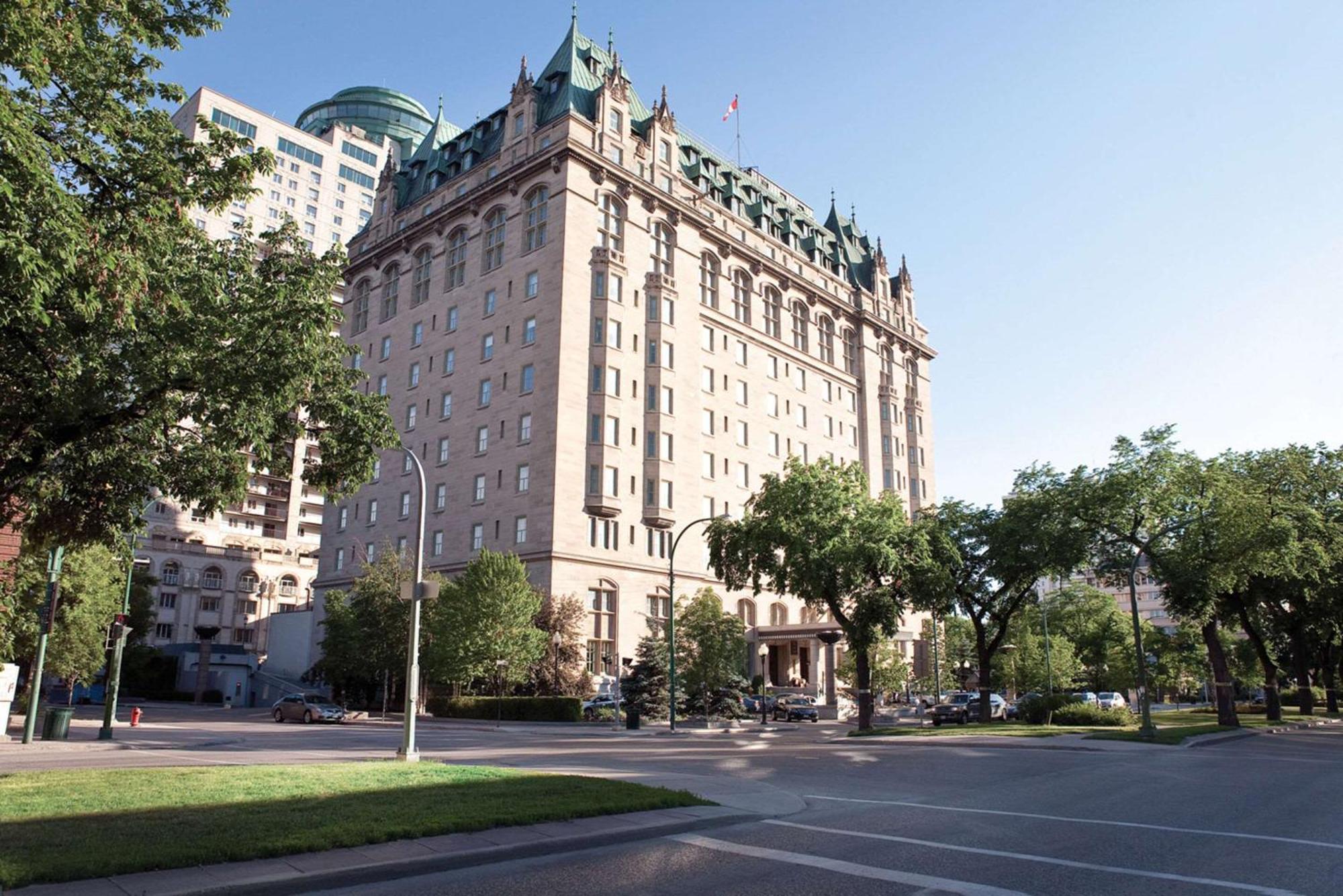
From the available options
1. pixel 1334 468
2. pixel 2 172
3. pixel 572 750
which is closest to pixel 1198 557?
pixel 1334 468

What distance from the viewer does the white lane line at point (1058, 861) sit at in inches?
347

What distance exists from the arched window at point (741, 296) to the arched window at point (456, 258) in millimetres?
22254

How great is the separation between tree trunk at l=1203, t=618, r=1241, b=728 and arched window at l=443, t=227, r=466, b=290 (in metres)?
53.9

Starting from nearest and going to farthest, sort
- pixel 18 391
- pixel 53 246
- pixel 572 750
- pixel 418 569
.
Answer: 1. pixel 53 246
2. pixel 18 391
3. pixel 418 569
4. pixel 572 750

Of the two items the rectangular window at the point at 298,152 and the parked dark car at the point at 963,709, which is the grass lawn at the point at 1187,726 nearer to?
the parked dark car at the point at 963,709

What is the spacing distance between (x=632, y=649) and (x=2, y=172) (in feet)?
172

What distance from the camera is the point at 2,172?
882 cm

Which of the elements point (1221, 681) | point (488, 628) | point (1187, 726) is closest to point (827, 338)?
point (488, 628)

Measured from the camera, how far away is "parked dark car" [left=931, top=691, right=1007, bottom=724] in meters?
46.8

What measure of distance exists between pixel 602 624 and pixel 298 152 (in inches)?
3651

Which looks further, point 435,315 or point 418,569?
point 435,315

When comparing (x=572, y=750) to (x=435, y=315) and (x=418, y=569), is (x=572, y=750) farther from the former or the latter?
(x=435, y=315)

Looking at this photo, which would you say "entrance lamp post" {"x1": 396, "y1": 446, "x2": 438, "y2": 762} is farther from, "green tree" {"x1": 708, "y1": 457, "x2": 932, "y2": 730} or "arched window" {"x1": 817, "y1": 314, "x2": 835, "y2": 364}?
"arched window" {"x1": 817, "y1": 314, "x2": 835, "y2": 364}

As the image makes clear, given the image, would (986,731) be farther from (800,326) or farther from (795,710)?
(800,326)
